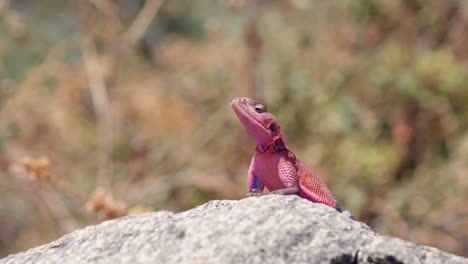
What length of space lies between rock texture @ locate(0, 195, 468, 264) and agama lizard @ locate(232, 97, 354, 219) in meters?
0.61

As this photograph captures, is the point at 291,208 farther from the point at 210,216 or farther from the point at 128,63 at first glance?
the point at 128,63

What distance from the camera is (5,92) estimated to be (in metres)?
7.61

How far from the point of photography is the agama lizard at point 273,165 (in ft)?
9.23

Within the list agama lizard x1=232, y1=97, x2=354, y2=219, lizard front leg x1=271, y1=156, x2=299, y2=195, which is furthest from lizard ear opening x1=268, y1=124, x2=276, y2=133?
lizard front leg x1=271, y1=156, x2=299, y2=195

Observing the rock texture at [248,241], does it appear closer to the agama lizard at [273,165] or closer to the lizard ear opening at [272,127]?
the agama lizard at [273,165]

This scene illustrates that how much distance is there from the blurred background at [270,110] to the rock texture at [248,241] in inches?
129

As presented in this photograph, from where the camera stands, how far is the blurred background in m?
6.54

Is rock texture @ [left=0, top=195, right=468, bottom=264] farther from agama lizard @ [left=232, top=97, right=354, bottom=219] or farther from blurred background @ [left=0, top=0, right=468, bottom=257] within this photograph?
blurred background @ [left=0, top=0, right=468, bottom=257]

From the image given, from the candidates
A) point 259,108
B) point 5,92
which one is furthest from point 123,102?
point 259,108

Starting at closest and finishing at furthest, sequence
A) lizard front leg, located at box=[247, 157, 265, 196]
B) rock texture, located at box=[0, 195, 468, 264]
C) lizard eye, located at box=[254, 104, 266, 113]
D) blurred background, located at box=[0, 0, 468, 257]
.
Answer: rock texture, located at box=[0, 195, 468, 264], lizard front leg, located at box=[247, 157, 265, 196], lizard eye, located at box=[254, 104, 266, 113], blurred background, located at box=[0, 0, 468, 257]

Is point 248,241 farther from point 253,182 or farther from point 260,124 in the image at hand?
point 260,124

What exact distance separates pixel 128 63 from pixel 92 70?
11.0 ft

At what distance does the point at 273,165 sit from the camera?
2873 millimetres

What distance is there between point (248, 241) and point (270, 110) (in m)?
4.93
